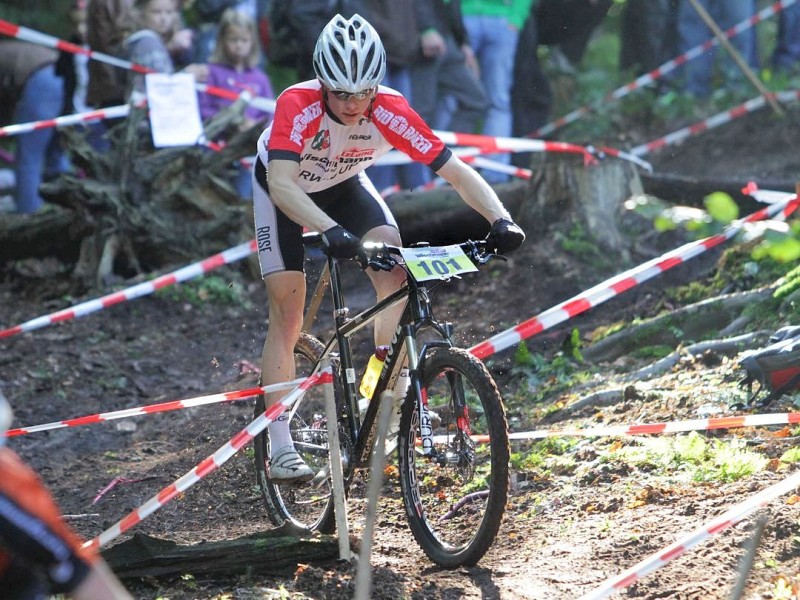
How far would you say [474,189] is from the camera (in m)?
5.15

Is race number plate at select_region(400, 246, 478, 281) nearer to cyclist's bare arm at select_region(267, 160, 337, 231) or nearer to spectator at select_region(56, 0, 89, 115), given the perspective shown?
cyclist's bare arm at select_region(267, 160, 337, 231)

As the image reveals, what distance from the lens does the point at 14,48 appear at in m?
12.1

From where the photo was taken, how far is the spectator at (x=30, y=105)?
1172cm

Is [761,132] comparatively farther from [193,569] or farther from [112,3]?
[193,569]

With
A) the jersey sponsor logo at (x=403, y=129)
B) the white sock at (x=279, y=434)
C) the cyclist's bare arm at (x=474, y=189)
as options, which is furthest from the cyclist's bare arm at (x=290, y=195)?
the white sock at (x=279, y=434)

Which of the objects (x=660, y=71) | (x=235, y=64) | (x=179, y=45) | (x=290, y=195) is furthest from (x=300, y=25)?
(x=290, y=195)

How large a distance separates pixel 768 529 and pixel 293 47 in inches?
339

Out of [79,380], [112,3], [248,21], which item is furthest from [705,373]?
[112,3]

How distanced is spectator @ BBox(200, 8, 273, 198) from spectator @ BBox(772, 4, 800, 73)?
704 cm

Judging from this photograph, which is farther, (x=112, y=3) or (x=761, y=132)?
(x=761, y=132)

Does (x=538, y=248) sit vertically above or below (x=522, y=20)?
below

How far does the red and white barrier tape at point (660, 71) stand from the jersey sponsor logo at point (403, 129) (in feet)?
28.5

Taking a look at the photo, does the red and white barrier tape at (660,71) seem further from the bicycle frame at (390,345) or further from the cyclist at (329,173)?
the bicycle frame at (390,345)

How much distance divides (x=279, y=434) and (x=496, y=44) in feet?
27.1
